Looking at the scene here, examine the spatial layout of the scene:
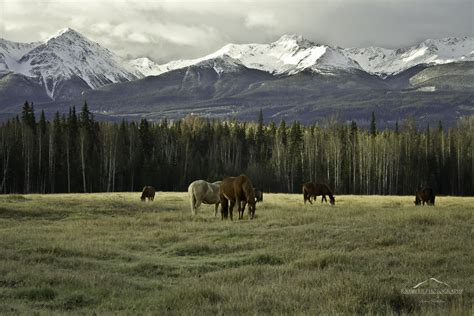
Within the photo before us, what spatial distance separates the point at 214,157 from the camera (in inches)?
4793

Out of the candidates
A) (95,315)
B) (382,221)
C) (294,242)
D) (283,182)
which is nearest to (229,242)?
(294,242)

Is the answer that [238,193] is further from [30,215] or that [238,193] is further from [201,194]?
[30,215]

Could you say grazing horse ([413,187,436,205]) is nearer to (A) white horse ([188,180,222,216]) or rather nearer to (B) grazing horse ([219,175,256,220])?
(A) white horse ([188,180,222,216])

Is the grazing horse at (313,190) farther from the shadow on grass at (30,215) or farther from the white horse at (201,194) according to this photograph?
the shadow on grass at (30,215)

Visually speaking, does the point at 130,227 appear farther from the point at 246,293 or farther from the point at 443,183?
the point at 443,183

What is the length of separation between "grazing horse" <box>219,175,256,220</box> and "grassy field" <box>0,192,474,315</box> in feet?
4.53

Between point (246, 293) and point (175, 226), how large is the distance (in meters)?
15.6

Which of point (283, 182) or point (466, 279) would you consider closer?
point (466, 279)

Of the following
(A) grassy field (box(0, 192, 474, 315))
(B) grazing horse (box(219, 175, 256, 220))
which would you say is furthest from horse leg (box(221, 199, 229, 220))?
(A) grassy field (box(0, 192, 474, 315))

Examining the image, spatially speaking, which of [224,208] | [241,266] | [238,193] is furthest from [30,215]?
[241,266]

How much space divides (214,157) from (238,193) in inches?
3597

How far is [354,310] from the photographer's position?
11.0 m

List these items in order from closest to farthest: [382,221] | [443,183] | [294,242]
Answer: [294,242] → [382,221] → [443,183]

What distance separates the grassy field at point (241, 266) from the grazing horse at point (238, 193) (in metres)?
1.38
